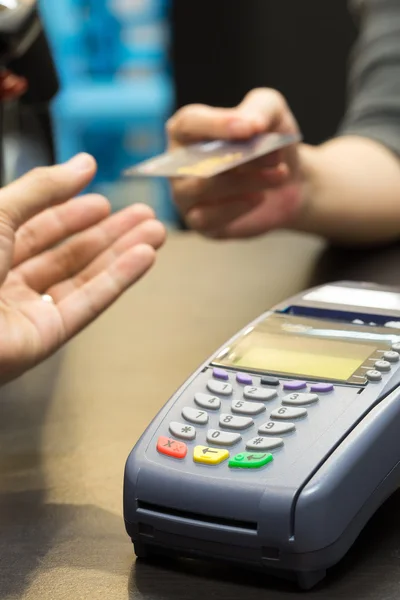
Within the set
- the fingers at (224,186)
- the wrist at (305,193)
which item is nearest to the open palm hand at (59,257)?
the fingers at (224,186)

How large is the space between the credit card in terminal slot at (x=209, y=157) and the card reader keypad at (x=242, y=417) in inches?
9.6

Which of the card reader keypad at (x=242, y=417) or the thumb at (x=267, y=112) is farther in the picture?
the thumb at (x=267, y=112)

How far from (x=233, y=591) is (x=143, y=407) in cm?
19

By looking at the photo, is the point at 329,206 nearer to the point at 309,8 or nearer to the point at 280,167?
the point at 280,167

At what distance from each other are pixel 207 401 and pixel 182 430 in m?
0.02

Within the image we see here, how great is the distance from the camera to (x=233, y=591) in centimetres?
32

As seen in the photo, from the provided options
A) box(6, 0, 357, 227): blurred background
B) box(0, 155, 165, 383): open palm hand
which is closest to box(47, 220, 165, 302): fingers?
box(0, 155, 165, 383): open palm hand

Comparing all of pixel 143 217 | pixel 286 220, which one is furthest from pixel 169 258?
pixel 143 217

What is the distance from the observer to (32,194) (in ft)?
1.54

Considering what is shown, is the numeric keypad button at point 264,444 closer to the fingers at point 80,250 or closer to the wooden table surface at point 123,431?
the wooden table surface at point 123,431

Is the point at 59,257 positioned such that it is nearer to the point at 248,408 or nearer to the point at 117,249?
the point at 117,249

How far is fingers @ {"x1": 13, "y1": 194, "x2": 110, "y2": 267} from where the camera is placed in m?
0.60

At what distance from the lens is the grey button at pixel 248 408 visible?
0.35m

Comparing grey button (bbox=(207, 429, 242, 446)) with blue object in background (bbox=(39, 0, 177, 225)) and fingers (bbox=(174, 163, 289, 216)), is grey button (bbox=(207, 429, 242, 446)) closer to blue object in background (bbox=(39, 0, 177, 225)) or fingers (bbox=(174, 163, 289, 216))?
fingers (bbox=(174, 163, 289, 216))
